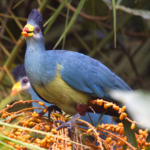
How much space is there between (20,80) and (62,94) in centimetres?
197

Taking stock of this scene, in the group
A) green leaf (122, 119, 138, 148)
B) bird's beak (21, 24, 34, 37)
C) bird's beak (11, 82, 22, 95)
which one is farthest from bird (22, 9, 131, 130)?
bird's beak (11, 82, 22, 95)

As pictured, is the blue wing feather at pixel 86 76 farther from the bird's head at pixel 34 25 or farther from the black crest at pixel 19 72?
the black crest at pixel 19 72

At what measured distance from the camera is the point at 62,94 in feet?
5.40

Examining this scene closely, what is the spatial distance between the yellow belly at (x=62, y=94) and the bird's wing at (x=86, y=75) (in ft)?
0.12

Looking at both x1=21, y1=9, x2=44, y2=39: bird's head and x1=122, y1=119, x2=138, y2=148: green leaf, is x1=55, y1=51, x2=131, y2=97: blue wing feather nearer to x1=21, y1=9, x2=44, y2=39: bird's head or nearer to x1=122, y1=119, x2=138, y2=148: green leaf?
→ x1=21, y1=9, x2=44, y2=39: bird's head

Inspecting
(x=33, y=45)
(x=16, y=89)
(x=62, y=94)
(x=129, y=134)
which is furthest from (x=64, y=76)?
(x=16, y=89)

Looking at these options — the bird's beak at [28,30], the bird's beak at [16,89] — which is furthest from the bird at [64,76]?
the bird's beak at [16,89]

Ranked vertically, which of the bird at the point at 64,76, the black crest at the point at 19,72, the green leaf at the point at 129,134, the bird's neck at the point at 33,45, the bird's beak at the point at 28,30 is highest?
the bird's beak at the point at 28,30

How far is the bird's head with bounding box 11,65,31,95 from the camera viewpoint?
3.28m

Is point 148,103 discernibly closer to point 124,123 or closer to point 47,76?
point 124,123

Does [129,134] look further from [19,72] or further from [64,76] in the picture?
[19,72]

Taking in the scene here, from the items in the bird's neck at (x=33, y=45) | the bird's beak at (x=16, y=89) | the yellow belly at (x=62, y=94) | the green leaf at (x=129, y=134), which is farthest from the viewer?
the bird's beak at (x=16, y=89)

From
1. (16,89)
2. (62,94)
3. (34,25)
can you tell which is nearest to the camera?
(62,94)

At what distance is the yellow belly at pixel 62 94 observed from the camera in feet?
5.38
